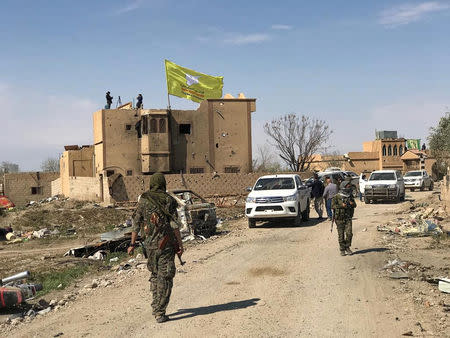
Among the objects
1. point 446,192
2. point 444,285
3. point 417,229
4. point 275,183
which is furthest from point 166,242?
point 446,192

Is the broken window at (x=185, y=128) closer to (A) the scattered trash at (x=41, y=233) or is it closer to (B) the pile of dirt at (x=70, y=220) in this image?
(B) the pile of dirt at (x=70, y=220)

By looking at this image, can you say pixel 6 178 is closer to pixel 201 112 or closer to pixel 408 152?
pixel 201 112

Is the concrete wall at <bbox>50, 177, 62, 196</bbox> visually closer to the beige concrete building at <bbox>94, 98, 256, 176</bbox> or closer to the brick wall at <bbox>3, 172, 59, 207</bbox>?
the brick wall at <bbox>3, 172, 59, 207</bbox>

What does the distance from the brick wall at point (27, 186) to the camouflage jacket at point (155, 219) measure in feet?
154

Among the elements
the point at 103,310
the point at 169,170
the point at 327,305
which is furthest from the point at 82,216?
the point at 327,305

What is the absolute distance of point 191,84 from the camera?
44469mm

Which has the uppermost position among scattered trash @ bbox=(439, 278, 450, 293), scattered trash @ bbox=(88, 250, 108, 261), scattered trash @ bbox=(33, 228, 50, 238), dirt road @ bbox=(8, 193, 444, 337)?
scattered trash @ bbox=(439, 278, 450, 293)

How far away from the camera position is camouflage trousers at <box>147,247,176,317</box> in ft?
23.1

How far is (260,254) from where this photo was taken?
12.6 meters

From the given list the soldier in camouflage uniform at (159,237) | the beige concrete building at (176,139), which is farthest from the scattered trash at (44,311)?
the beige concrete building at (176,139)

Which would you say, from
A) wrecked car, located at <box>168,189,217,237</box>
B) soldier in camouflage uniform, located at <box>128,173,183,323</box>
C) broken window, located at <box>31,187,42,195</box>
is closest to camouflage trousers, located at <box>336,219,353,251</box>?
soldier in camouflage uniform, located at <box>128,173,183,323</box>

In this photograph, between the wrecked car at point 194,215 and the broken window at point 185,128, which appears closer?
the wrecked car at point 194,215

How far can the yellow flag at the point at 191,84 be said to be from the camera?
43.1 meters

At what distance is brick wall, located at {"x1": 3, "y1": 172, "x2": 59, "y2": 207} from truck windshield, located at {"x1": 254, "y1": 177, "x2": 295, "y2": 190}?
124 ft
